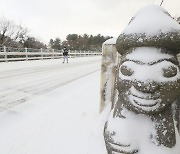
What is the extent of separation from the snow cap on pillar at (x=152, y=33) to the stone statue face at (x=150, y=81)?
58 millimetres

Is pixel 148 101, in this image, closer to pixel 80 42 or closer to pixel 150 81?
pixel 150 81

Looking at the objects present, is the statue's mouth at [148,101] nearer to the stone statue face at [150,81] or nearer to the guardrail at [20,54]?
the stone statue face at [150,81]

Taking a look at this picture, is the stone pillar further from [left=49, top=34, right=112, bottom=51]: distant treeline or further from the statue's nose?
[left=49, top=34, right=112, bottom=51]: distant treeline

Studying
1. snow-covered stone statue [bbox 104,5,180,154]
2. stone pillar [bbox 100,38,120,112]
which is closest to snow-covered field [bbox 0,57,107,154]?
stone pillar [bbox 100,38,120,112]

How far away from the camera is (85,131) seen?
3.05 meters

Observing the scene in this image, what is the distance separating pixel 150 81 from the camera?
1630 mm

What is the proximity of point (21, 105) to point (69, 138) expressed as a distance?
2060mm

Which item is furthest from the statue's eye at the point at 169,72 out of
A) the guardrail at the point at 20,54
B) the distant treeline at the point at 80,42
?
the distant treeline at the point at 80,42

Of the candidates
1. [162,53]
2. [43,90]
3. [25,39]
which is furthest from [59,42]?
[162,53]

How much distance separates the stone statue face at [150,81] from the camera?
164cm

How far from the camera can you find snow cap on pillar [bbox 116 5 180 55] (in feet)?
5.61

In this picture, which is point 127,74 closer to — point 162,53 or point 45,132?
point 162,53

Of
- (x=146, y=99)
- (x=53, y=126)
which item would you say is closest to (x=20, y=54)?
(x=53, y=126)

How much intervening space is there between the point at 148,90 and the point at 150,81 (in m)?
0.06
